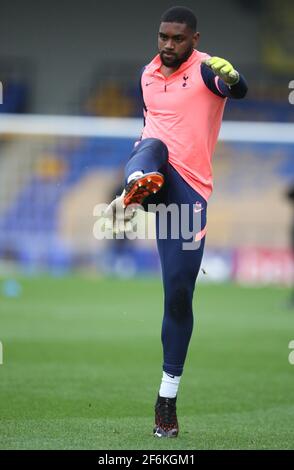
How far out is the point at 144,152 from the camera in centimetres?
647

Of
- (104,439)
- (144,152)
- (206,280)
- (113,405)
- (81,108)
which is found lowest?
(206,280)

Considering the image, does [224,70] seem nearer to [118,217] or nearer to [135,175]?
[135,175]

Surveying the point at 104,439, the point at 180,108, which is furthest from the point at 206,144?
the point at 104,439

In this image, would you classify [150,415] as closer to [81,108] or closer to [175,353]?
[175,353]

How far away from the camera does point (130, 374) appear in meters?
9.68

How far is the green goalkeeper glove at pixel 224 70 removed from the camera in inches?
243

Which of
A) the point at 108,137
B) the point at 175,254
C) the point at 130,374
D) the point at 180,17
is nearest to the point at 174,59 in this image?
the point at 180,17

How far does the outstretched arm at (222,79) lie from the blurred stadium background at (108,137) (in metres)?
15.0

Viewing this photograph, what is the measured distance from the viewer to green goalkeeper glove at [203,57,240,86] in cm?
618

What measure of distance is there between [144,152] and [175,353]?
1.28 m

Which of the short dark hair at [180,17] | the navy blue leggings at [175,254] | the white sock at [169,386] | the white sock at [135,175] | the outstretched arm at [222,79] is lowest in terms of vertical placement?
the white sock at [169,386]

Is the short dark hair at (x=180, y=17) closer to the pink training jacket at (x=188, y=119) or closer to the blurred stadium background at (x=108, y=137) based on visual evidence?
the pink training jacket at (x=188, y=119)

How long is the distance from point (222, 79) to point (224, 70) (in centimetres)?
17

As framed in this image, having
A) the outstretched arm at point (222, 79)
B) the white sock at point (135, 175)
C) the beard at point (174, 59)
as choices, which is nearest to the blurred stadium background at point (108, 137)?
the beard at point (174, 59)
